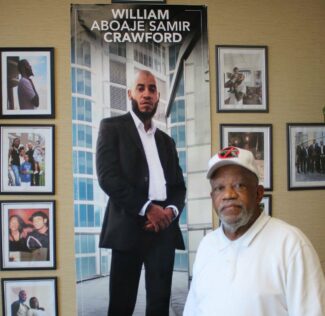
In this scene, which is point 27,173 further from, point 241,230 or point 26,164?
point 241,230

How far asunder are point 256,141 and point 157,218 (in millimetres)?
773

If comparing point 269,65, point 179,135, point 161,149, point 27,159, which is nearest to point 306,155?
point 269,65

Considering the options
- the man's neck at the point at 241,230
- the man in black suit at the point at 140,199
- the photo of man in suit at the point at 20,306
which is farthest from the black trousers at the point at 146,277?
the man's neck at the point at 241,230

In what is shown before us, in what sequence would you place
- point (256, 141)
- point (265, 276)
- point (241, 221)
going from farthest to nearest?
1. point (256, 141)
2. point (241, 221)
3. point (265, 276)

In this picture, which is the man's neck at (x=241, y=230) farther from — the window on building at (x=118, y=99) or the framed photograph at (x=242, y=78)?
the window on building at (x=118, y=99)

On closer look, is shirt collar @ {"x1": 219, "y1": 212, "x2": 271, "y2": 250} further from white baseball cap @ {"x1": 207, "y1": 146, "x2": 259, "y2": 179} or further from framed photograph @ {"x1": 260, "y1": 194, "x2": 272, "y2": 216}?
framed photograph @ {"x1": 260, "y1": 194, "x2": 272, "y2": 216}

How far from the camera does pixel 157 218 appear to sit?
215 cm

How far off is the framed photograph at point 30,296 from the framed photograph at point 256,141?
1.35 meters

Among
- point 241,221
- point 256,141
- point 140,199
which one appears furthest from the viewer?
point 256,141

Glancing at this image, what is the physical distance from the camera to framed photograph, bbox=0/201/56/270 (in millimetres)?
2139

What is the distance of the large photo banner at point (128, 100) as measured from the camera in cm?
215

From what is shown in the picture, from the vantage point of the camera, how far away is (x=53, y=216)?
215cm

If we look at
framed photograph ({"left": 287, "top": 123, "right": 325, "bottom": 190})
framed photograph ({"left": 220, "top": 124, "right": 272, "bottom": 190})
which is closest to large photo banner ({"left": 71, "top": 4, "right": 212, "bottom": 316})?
framed photograph ({"left": 220, "top": 124, "right": 272, "bottom": 190})

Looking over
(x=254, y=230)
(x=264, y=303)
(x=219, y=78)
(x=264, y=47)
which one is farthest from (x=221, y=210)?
(x=264, y=47)
